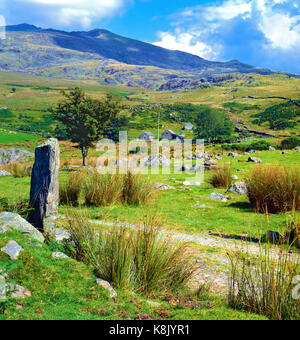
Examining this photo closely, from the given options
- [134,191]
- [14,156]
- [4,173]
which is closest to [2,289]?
[134,191]

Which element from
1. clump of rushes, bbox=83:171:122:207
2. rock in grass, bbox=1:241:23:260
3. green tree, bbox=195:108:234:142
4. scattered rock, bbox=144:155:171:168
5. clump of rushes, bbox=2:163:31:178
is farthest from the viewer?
green tree, bbox=195:108:234:142

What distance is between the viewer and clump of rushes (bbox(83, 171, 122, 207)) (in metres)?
13.1

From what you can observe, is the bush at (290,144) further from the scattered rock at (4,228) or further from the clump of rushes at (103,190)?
the scattered rock at (4,228)

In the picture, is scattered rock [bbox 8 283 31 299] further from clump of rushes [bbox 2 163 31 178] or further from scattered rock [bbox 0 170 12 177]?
scattered rock [bbox 0 170 12 177]

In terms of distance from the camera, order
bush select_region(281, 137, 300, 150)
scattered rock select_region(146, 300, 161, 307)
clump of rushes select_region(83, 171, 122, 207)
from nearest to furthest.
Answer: scattered rock select_region(146, 300, 161, 307)
clump of rushes select_region(83, 171, 122, 207)
bush select_region(281, 137, 300, 150)

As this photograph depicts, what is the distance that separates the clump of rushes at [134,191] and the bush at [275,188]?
4482 mm

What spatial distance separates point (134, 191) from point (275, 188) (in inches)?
225

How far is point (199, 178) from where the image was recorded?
71.7 ft

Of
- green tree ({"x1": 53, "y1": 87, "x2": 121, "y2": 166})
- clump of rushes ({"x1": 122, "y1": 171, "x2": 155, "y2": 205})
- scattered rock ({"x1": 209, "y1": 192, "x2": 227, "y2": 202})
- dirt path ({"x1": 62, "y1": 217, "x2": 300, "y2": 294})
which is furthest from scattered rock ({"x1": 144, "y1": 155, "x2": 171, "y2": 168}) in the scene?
dirt path ({"x1": 62, "y1": 217, "x2": 300, "y2": 294})

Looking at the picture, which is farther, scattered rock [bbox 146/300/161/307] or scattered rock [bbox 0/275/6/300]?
scattered rock [bbox 146/300/161/307]

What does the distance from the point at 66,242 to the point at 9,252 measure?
151cm

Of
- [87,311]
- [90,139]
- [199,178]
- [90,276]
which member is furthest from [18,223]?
[90,139]

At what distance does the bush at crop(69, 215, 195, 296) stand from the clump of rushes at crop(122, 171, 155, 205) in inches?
290
